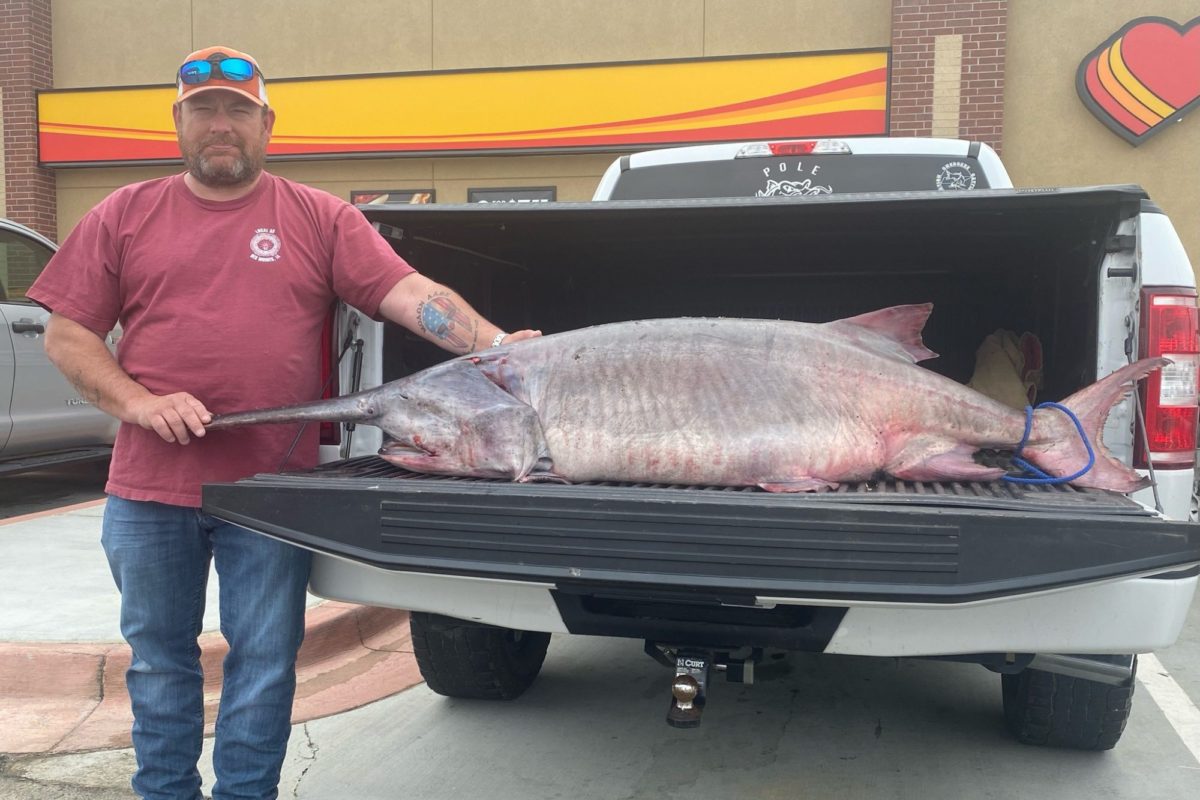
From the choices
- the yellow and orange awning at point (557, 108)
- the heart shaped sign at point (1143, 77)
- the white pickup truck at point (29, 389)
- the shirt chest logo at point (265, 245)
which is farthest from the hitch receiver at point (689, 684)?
the heart shaped sign at point (1143, 77)

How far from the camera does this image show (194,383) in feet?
8.95

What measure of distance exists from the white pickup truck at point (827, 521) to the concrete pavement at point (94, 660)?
0.69 metres

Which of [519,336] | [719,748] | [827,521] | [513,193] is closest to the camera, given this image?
[827,521]

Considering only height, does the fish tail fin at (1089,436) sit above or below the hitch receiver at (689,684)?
above

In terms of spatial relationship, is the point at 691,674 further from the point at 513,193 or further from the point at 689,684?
the point at 513,193

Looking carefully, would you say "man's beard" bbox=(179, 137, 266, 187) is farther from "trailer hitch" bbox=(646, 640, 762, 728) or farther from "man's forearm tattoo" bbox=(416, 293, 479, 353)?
"trailer hitch" bbox=(646, 640, 762, 728)

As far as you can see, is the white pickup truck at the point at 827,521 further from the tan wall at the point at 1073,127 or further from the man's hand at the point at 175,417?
the tan wall at the point at 1073,127

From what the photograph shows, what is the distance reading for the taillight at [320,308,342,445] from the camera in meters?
3.16

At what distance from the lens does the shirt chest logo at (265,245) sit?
109 inches

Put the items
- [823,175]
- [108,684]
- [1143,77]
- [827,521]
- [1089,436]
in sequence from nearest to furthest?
1. [827,521]
2. [1089,436]
3. [108,684]
4. [823,175]
5. [1143,77]

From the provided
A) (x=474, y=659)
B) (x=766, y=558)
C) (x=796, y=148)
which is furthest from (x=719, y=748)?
(x=796, y=148)

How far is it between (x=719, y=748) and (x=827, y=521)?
1.70 m

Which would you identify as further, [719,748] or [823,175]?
[823,175]

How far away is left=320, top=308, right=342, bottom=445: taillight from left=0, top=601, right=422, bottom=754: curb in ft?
4.52
